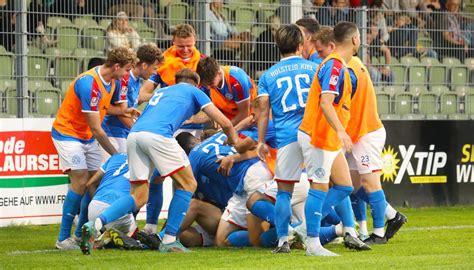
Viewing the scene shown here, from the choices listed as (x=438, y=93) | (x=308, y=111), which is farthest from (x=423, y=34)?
(x=308, y=111)

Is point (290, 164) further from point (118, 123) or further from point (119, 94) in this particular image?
point (118, 123)

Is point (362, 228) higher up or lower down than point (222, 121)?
lower down

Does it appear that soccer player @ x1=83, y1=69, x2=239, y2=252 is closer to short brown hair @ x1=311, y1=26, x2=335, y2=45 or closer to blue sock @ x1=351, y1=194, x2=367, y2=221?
short brown hair @ x1=311, y1=26, x2=335, y2=45

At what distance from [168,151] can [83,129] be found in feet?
5.90

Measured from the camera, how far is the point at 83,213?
1177 centimetres

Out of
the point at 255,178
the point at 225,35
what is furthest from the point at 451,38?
the point at 255,178

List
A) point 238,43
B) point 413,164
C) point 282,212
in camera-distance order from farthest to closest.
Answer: point 413,164 < point 238,43 < point 282,212

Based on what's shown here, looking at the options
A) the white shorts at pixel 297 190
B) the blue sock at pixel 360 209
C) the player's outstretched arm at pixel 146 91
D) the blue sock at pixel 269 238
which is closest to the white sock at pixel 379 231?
the blue sock at pixel 360 209

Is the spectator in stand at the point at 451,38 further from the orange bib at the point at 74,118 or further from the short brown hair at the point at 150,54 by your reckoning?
the orange bib at the point at 74,118

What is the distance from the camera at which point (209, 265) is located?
9406 millimetres

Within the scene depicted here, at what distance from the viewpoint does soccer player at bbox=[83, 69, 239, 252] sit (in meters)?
10.5

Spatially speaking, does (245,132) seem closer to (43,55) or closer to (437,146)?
(43,55)

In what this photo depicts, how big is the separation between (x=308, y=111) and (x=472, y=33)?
8466 mm

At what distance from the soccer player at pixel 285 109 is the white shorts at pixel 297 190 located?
1.52 ft
